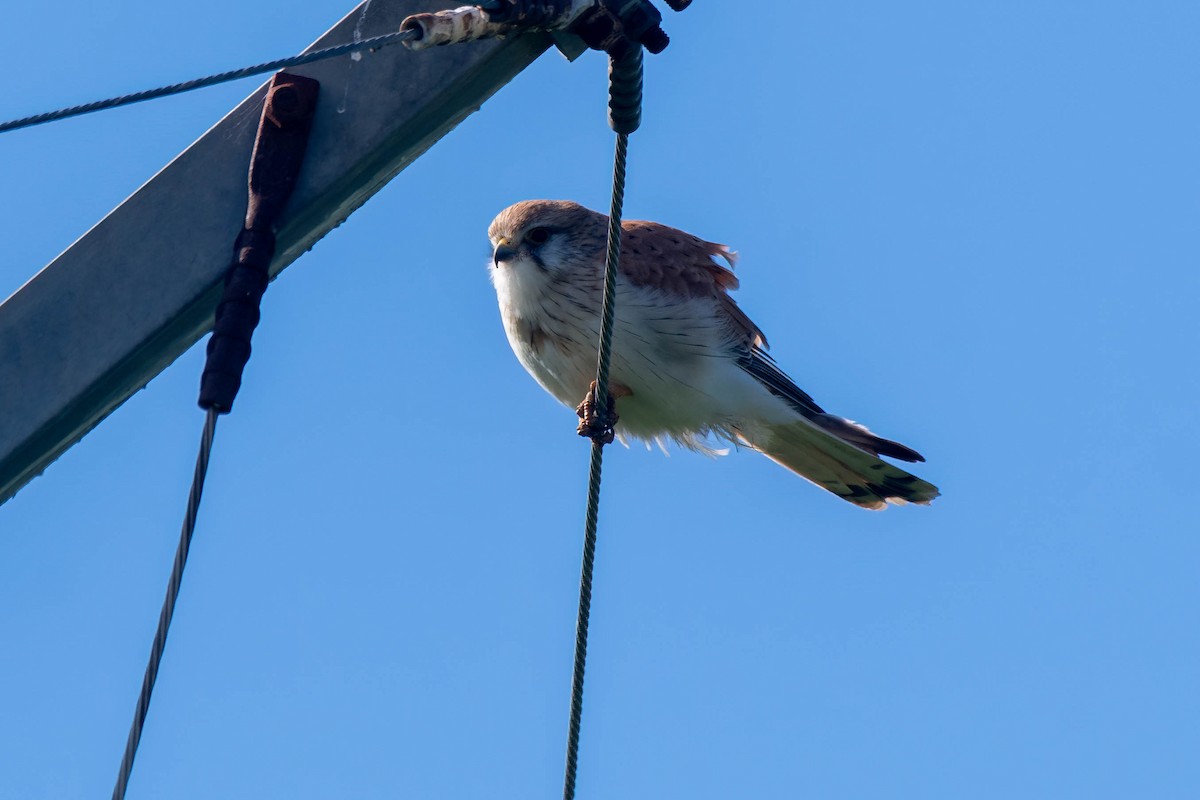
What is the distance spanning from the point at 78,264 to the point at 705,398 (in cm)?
258

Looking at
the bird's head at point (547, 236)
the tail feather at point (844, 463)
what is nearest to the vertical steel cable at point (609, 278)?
the bird's head at point (547, 236)

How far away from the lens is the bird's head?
517cm

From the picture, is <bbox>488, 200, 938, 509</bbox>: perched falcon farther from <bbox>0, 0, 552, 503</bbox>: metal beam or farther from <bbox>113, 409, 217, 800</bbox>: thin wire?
<bbox>113, 409, 217, 800</bbox>: thin wire

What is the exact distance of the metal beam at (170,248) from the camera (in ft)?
10.1

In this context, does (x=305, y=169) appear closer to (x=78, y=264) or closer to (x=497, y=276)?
Result: (x=78, y=264)

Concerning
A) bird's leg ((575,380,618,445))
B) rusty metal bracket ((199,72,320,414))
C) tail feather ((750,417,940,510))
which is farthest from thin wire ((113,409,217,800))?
tail feather ((750,417,940,510))

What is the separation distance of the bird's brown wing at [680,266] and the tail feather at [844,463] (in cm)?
36

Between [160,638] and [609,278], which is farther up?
[609,278]

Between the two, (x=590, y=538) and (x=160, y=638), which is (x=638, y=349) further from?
(x=160, y=638)

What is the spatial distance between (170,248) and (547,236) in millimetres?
2310

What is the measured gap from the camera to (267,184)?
305 cm

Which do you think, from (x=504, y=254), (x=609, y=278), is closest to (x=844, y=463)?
(x=504, y=254)

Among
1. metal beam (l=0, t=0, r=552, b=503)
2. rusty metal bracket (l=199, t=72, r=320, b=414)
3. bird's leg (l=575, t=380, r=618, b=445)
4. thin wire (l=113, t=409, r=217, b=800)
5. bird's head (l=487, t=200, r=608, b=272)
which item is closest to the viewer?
thin wire (l=113, t=409, r=217, b=800)

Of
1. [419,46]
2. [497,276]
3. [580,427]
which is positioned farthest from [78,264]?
[497,276]
